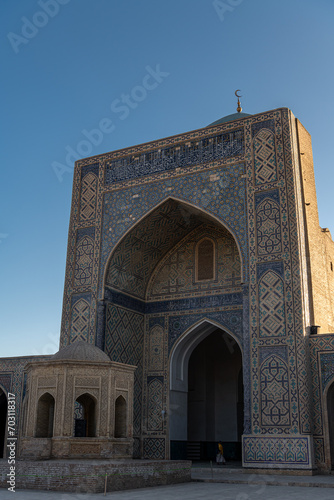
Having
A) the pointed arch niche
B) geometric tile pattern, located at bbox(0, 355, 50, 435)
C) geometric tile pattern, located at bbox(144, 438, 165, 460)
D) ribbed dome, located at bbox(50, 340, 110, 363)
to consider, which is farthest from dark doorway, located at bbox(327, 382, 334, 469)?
geometric tile pattern, located at bbox(0, 355, 50, 435)

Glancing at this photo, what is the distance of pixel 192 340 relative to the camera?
38.8ft

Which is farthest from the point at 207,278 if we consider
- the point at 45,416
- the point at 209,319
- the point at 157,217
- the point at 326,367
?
the point at 45,416

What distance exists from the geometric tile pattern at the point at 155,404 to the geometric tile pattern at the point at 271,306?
3181 mm

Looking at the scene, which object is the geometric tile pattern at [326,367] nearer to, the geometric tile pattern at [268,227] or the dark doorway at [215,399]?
the geometric tile pattern at [268,227]

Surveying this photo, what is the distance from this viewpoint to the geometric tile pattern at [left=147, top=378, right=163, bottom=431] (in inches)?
443

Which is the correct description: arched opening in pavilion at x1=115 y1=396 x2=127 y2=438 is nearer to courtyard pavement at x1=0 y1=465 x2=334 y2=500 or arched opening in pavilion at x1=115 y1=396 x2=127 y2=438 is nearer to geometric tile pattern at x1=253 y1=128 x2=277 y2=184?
courtyard pavement at x1=0 y1=465 x2=334 y2=500

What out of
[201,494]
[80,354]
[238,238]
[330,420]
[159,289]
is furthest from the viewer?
[159,289]

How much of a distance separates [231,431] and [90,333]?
4840 mm

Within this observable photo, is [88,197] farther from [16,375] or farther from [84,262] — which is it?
[16,375]

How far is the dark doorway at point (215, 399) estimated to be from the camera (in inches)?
519

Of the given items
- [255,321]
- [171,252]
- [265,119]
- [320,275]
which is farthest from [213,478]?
[265,119]

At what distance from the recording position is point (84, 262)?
38.0 feet

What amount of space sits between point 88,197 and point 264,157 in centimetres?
413

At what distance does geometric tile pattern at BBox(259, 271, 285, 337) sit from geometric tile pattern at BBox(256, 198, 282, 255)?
0.47m
